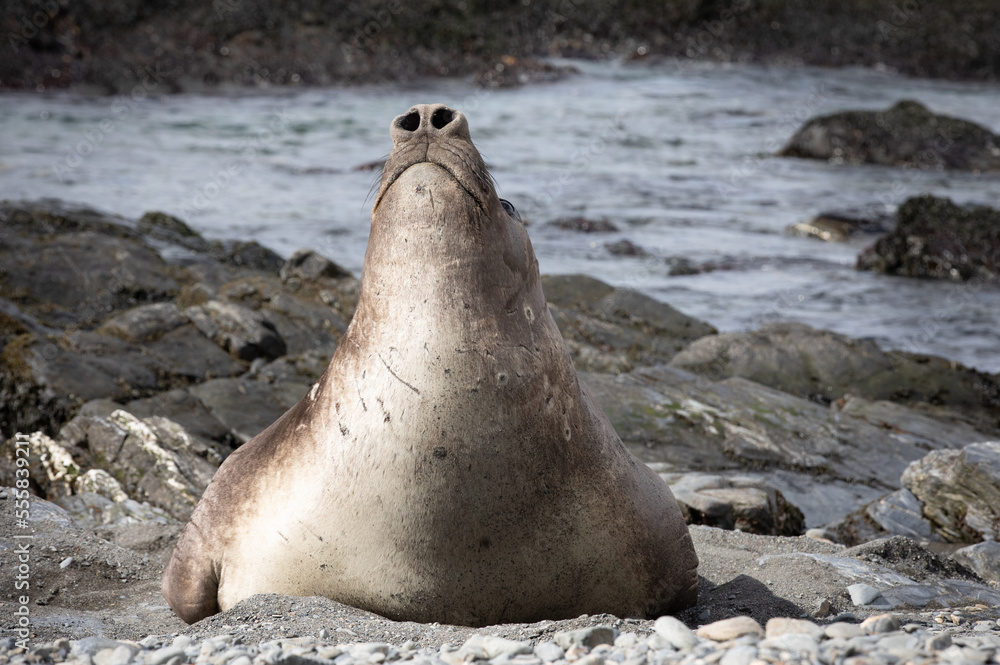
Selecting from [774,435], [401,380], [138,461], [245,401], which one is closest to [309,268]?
[245,401]

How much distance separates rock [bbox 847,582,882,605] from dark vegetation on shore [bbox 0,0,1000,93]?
84.3ft

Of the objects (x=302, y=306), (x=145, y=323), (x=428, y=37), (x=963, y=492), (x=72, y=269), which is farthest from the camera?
(x=428, y=37)

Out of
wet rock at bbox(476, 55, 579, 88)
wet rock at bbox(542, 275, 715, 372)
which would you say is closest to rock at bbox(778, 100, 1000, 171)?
wet rock at bbox(476, 55, 579, 88)

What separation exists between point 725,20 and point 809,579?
36688mm

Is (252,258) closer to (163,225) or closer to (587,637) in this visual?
(163,225)

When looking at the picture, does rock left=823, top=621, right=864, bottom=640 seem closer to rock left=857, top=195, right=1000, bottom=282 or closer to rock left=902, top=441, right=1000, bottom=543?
rock left=902, top=441, right=1000, bottom=543

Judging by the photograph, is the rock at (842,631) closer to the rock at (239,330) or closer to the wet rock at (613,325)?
the wet rock at (613,325)

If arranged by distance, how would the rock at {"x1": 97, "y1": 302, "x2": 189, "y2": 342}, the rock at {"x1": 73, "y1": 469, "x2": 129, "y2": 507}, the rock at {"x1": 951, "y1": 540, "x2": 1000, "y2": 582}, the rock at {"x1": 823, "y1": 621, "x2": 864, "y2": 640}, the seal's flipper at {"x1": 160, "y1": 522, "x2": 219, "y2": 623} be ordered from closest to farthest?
1. the rock at {"x1": 823, "y1": 621, "x2": 864, "y2": 640}
2. the seal's flipper at {"x1": 160, "y1": 522, "x2": 219, "y2": 623}
3. the rock at {"x1": 951, "y1": 540, "x2": 1000, "y2": 582}
4. the rock at {"x1": 73, "y1": 469, "x2": 129, "y2": 507}
5. the rock at {"x1": 97, "y1": 302, "x2": 189, "y2": 342}

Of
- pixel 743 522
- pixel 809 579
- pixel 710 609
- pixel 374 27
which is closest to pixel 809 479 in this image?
pixel 743 522

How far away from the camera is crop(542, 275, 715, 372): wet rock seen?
8.16 metres

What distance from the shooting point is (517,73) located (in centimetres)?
2914

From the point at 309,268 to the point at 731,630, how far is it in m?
7.22

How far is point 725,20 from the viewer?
121 feet

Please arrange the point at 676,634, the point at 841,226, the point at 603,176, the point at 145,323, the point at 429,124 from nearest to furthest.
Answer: the point at 676,634
the point at 429,124
the point at 145,323
the point at 841,226
the point at 603,176
